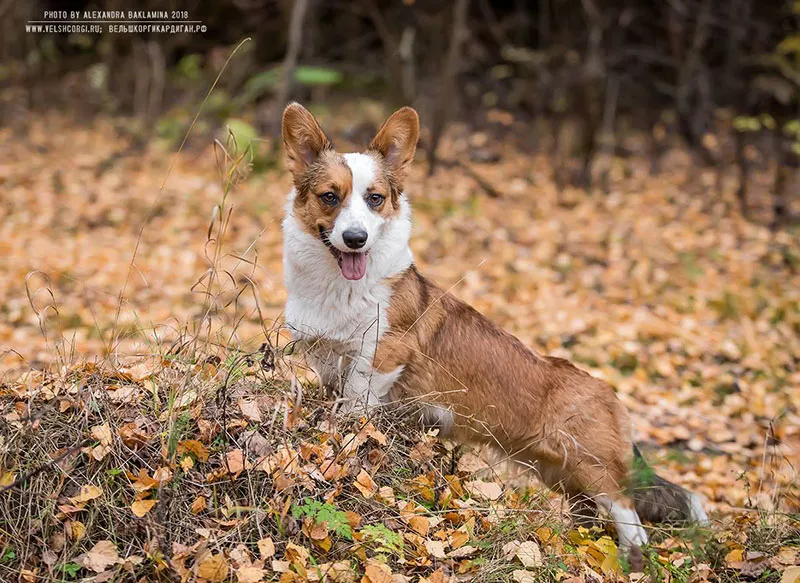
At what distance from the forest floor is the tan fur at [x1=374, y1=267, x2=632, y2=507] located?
0.21 m

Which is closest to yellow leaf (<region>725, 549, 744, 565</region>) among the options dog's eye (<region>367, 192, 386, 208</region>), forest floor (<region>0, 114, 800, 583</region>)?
forest floor (<region>0, 114, 800, 583</region>)

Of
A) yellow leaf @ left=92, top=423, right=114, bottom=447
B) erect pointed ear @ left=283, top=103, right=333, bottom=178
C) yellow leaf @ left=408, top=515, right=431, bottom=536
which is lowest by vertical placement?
yellow leaf @ left=408, top=515, right=431, bottom=536

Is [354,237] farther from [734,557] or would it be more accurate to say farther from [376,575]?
[734,557]

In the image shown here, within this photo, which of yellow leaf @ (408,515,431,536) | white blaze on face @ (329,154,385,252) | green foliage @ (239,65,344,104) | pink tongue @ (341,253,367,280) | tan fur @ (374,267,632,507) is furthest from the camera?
green foliage @ (239,65,344,104)

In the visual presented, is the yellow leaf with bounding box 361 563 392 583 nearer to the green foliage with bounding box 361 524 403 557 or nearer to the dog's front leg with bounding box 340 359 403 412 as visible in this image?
the green foliage with bounding box 361 524 403 557

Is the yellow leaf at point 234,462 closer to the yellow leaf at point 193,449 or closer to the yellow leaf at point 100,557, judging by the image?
the yellow leaf at point 193,449

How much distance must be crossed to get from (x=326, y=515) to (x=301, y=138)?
1942 millimetres

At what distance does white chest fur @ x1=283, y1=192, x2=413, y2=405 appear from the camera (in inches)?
152

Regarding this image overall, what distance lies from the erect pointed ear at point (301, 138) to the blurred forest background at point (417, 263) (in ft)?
1.30

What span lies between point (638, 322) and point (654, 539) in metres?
3.70

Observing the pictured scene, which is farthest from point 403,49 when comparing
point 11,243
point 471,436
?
point 471,436

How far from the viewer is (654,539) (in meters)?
4.13

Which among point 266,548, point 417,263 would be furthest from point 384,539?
point 417,263

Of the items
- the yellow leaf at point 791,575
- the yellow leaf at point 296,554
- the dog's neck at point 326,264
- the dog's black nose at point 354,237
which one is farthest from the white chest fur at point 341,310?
the yellow leaf at point 791,575
